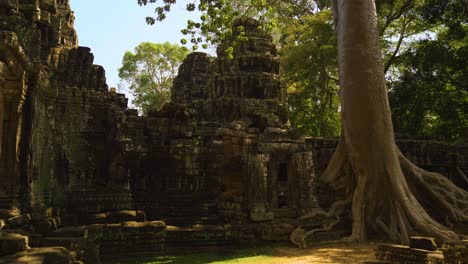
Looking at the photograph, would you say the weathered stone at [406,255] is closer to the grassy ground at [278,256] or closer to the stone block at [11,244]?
the grassy ground at [278,256]

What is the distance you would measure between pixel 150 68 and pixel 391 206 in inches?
1054

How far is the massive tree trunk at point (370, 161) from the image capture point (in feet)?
28.1

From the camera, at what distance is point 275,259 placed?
7.01 m

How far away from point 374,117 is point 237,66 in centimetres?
930

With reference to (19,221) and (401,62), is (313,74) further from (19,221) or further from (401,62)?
(19,221)

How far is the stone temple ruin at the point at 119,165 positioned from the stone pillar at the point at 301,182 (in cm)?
2

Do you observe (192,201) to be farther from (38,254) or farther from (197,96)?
(197,96)

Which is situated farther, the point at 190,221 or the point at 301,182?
the point at 301,182

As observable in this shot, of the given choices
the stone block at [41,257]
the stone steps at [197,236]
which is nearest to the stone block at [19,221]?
the stone block at [41,257]

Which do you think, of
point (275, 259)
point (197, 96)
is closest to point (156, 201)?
point (275, 259)

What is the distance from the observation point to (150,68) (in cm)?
3275

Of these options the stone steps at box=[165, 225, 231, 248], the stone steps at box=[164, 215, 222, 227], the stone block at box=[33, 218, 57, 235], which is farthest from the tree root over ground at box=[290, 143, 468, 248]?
the stone block at box=[33, 218, 57, 235]

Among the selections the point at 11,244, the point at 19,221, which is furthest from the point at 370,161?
the point at 11,244

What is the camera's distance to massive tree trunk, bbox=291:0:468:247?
8.56m
